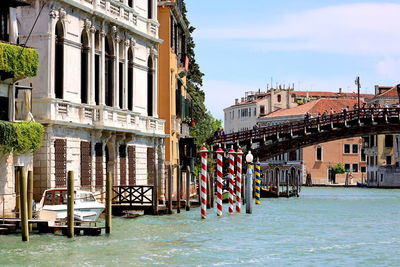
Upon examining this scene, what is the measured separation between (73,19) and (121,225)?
176 inches

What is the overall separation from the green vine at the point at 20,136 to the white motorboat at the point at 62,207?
93 cm

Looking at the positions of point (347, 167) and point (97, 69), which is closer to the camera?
point (97, 69)

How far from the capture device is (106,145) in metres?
26.8

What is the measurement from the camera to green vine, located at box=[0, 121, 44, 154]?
68.3ft

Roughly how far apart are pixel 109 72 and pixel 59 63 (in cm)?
336

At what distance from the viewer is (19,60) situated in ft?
69.2

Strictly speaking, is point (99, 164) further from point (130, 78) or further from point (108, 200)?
point (108, 200)

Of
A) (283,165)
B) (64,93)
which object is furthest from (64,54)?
(283,165)

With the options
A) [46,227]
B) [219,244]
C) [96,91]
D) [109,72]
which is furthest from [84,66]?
[219,244]

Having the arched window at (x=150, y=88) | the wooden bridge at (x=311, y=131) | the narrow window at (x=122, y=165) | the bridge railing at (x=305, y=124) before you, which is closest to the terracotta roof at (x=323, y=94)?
the wooden bridge at (x=311, y=131)

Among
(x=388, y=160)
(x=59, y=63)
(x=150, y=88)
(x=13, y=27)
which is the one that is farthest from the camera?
(x=388, y=160)

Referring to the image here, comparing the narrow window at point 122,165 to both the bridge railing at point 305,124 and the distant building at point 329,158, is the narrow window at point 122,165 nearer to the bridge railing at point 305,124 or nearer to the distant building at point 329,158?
the bridge railing at point 305,124

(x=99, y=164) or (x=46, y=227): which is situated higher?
(x=99, y=164)

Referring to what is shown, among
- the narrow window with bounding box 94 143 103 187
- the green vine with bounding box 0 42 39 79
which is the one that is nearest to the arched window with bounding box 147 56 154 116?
the narrow window with bounding box 94 143 103 187
